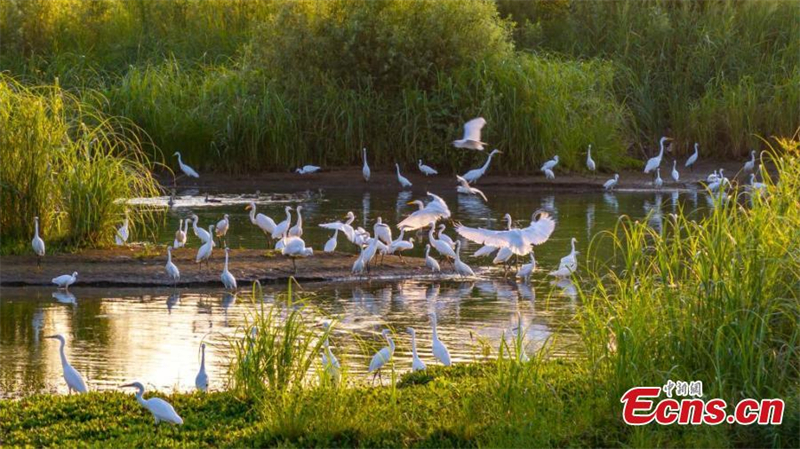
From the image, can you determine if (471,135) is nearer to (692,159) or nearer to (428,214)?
(428,214)

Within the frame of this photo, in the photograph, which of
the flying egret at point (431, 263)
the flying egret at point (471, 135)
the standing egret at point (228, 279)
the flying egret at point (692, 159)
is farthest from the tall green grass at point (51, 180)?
the flying egret at point (692, 159)

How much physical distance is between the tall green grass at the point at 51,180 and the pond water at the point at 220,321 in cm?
130

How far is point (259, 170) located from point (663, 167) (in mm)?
8337

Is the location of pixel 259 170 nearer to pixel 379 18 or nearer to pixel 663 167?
pixel 379 18

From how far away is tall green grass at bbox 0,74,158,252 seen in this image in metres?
14.3

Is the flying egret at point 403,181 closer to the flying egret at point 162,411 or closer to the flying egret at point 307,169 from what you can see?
the flying egret at point 307,169

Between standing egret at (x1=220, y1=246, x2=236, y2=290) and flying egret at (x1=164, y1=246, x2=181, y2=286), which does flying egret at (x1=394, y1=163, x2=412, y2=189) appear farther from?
standing egret at (x1=220, y1=246, x2=236, y2=290)

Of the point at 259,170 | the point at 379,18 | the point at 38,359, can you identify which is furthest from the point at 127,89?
the point at 38,359

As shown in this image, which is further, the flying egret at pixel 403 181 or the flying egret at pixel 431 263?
the flying egret at pixel 403 181

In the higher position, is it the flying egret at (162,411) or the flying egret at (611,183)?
the flying egret at (162,411)

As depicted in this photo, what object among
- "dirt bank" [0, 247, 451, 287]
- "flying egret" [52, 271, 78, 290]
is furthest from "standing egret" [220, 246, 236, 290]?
"flying egret" [52, 271, 78, 290]

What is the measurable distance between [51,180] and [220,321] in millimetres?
3486

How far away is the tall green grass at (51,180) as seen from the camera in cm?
1432

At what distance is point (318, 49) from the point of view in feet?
88.5
